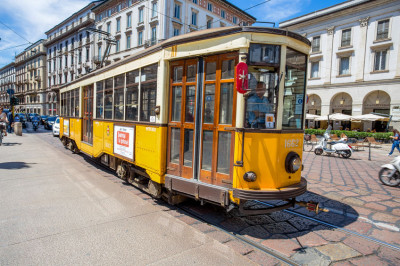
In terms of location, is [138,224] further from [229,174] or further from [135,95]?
[135,95]

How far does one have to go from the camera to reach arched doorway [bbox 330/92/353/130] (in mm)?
26109

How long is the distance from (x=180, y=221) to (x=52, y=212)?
2.29 meters

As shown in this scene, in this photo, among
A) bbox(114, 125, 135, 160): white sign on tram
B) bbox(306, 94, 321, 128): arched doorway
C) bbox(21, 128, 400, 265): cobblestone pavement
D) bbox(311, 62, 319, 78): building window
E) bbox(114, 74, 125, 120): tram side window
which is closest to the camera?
bbox(21, 128, 400, 265): cobblestone pavement

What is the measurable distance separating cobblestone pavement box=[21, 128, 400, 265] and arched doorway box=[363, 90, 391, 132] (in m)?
21.9

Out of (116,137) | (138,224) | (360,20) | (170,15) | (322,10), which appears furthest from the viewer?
(170,15)

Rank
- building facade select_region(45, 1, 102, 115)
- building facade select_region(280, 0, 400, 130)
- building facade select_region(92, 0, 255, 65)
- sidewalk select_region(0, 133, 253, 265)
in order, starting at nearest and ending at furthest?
sidewalk select_region(0, 133, 253, 265) < building facade select_region(280, 0, 400, 130) < building facade select_region(92, 0, 255, 65) < building facade select_region(45, 1, 102, 115)

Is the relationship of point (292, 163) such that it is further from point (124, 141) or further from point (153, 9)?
point (153, 9)

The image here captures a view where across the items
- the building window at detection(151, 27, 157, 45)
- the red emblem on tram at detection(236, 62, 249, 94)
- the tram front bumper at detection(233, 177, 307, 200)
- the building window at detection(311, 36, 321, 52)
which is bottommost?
the tram front bumper at detection(233, 177, 307, 200)

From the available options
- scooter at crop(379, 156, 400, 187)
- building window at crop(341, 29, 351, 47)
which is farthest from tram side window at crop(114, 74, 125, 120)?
building window at crop(341, 29, 351, 47)

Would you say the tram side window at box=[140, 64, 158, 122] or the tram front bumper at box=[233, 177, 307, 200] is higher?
the tram side window at box=[140, 64, 158, 122]

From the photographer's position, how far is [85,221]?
13.5 feet

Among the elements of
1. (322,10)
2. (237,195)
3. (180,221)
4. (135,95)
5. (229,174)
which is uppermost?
(322,10)

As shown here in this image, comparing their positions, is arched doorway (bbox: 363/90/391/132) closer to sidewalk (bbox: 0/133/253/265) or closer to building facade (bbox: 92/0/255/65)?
building facade (bbox: 92/0/255/65)

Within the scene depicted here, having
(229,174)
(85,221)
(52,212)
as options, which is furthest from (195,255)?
(52,212)
